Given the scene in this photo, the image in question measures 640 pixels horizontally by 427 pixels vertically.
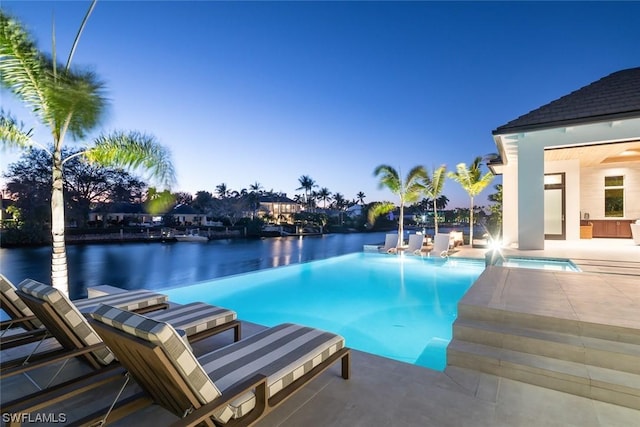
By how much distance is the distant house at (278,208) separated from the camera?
6444 cm

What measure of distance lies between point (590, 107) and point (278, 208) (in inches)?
2456

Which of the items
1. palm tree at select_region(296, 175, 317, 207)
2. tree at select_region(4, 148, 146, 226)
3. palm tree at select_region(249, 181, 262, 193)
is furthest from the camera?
palm tree at select_region(296, 175, 317, 207)

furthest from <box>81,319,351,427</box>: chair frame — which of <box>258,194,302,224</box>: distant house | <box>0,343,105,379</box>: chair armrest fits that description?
<box>258,194,302,224</box>: distant house

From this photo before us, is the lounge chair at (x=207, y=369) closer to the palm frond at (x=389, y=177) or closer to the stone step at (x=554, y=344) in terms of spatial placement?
the stone step at (x=554, y=344)

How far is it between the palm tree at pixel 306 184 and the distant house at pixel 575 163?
64.1m

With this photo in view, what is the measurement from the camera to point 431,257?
1285 cm

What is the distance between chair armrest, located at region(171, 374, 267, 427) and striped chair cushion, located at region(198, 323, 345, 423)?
2.7 inches

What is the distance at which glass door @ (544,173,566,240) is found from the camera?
11.8 meters

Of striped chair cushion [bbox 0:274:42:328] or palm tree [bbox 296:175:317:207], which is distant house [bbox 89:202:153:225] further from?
striped chair cushion [bbox 0:274:42:328]

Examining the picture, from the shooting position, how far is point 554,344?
10.8 ft

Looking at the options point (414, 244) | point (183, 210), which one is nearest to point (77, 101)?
point (414, 244)

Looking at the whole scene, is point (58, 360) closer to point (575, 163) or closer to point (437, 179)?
point (575, 163)

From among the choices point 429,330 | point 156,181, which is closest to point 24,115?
point 156,181

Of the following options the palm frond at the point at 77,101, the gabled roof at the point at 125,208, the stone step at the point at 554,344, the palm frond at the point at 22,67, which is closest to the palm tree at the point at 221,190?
the gabled roof at the point at 125,208
